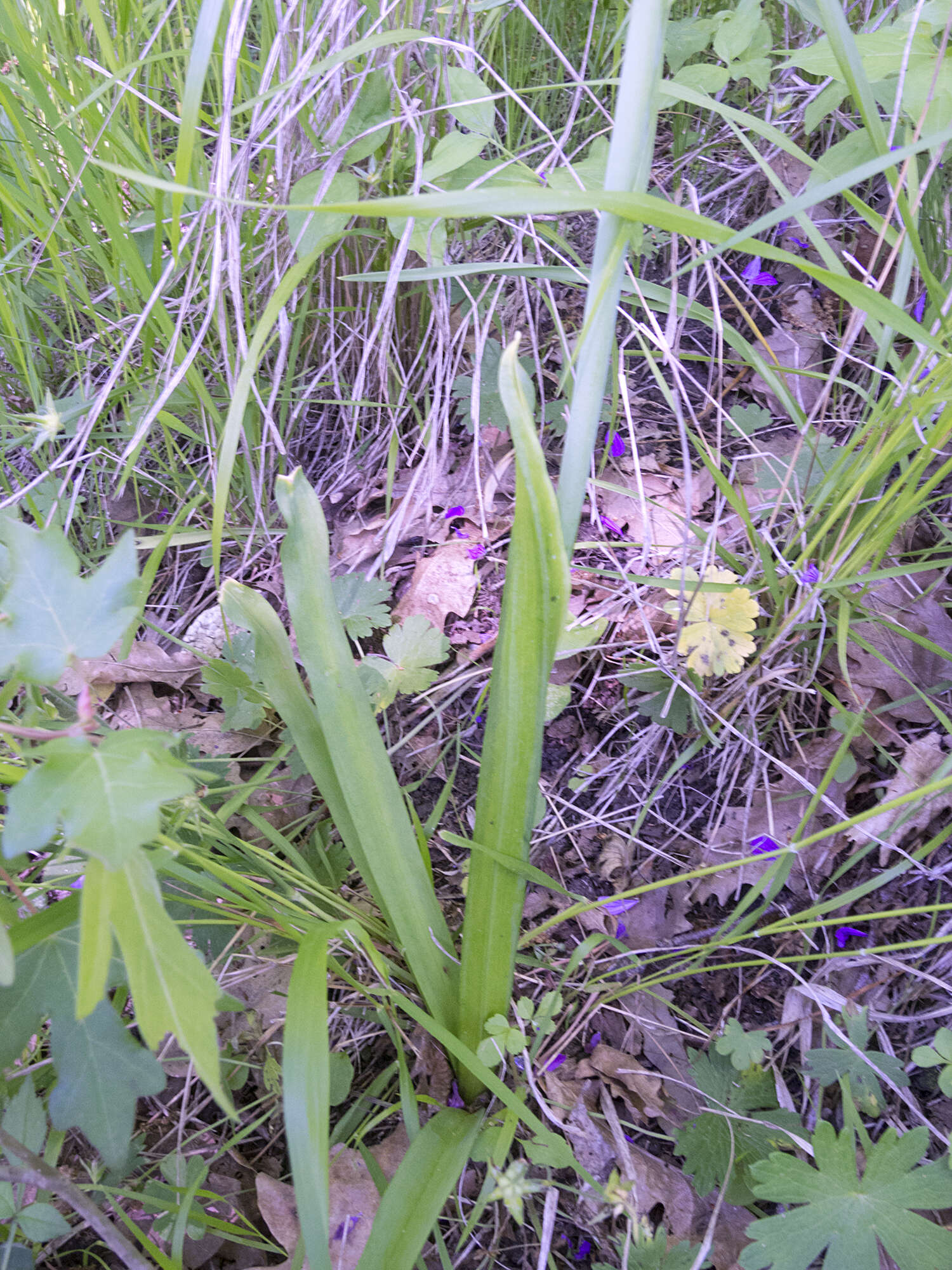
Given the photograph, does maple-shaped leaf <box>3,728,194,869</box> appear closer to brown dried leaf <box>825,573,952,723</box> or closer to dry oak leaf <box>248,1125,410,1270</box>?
dry oak leaf <box>248,1125,410,1270</box>

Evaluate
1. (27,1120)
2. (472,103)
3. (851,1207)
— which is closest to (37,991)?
(27,1120)

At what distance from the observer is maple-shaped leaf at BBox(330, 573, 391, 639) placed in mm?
1323

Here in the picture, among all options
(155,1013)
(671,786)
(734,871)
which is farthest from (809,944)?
(155,1013)

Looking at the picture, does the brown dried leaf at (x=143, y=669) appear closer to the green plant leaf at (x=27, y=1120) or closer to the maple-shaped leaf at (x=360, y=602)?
the maple-shaped leaf at (x=360, y=602)

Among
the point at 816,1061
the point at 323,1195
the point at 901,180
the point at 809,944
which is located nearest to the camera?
the point at 323,1195

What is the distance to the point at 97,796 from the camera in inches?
21.2

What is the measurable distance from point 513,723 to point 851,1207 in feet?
2.29

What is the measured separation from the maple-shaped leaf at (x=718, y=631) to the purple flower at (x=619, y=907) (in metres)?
0.38

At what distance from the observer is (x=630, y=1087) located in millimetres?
1070

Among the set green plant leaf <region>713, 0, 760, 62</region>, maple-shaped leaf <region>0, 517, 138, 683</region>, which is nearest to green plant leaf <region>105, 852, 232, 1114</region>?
maple-shaped leaf <region>0, 517, 138, 683</region>

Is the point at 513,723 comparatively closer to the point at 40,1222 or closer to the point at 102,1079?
the point at 102,1079

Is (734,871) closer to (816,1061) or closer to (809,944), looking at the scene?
(809,944)

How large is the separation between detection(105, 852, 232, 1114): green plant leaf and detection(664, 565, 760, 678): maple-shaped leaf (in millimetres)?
805

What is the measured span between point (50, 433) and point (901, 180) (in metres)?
1.08
